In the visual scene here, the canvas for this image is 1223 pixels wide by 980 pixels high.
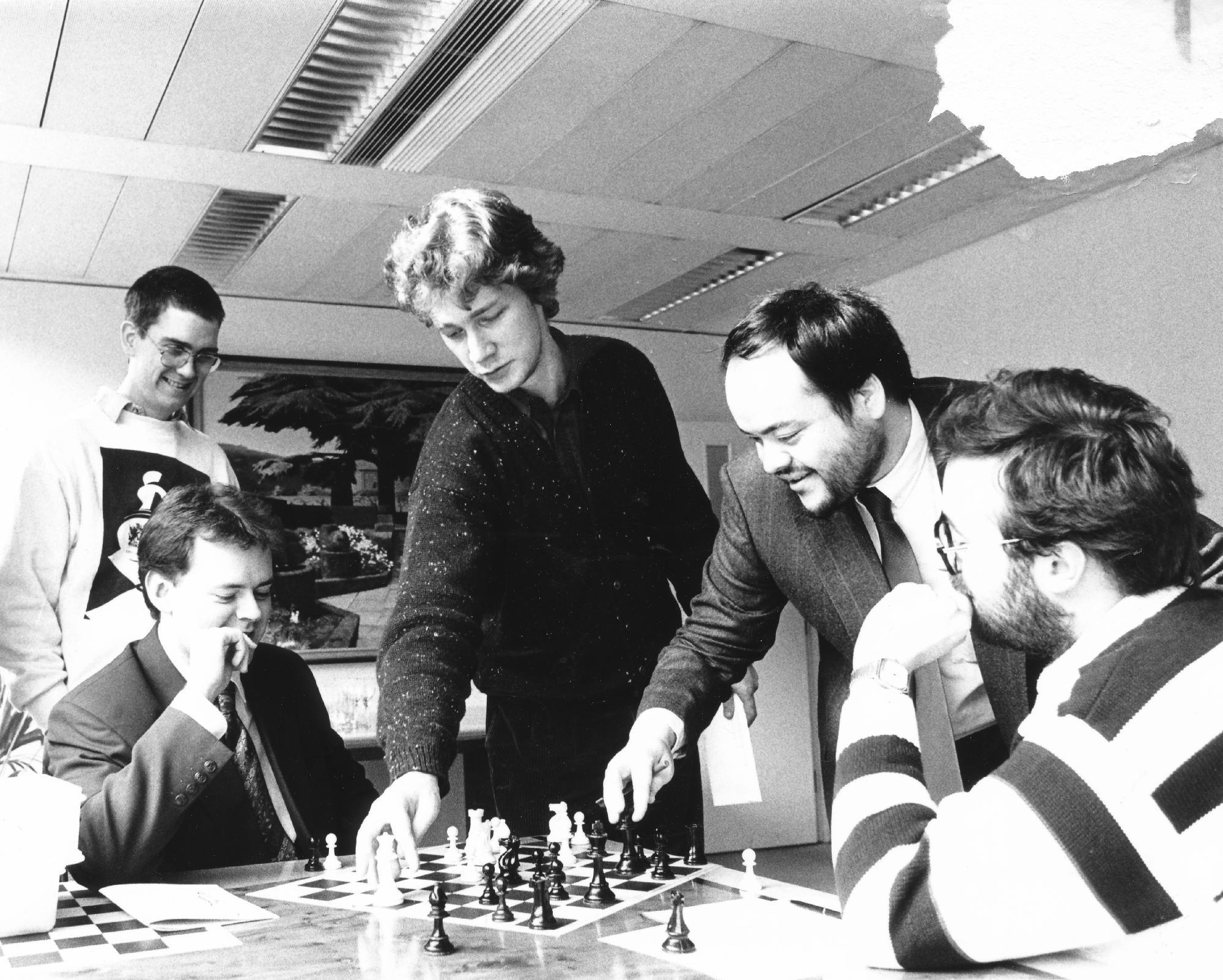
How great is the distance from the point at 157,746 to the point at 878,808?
962mm

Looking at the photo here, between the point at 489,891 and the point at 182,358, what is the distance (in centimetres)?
143

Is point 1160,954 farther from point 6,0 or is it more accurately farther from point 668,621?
point 6,0

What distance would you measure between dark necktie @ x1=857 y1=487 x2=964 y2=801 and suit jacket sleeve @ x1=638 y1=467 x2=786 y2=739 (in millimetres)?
177

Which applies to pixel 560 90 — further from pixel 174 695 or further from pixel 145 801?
pixel 145 801

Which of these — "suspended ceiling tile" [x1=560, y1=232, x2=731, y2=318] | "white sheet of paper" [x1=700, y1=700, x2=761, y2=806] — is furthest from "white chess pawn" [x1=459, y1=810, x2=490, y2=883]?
"suspended ceiling tile" [x1=560, y1=232, x2=731, y2=318]

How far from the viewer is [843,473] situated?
1.43m

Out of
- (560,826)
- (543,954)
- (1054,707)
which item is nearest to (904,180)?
(1054,707)

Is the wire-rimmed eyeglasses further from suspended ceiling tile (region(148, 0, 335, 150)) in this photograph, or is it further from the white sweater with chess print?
the white sweater with chess print

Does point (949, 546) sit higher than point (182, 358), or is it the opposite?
point (182, 358)

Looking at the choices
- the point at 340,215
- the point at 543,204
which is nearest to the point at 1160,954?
the point at 543,204

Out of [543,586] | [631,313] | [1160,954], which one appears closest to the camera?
[1160,954]

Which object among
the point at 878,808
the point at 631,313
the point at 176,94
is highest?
the point at 176,94

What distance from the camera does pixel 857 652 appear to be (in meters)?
1.03

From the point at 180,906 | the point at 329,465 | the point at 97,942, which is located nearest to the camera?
the point at 97,942
